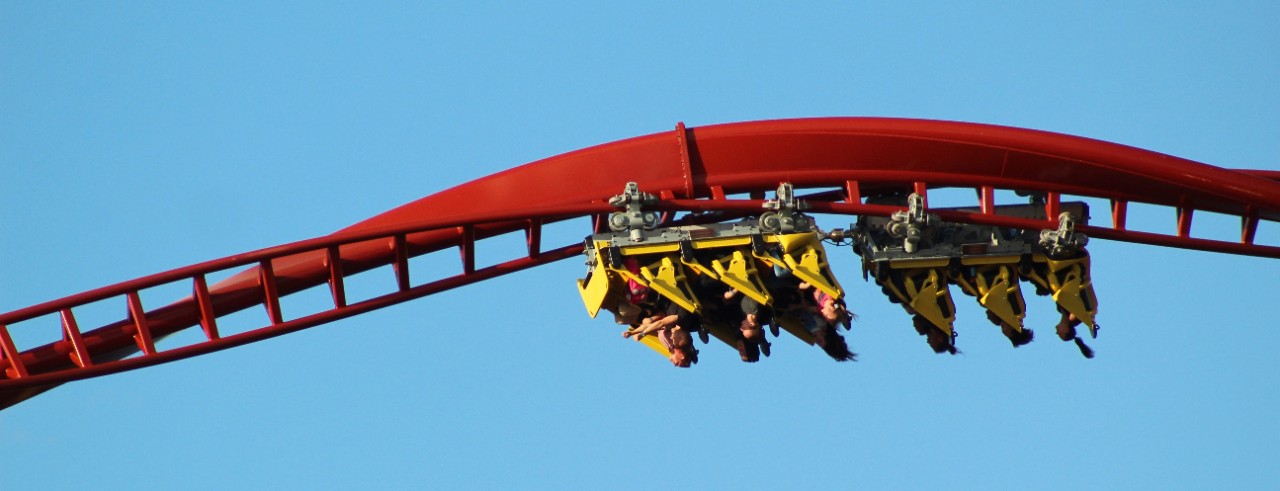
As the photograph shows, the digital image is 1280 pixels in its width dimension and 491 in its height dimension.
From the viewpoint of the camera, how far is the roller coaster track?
2131cm

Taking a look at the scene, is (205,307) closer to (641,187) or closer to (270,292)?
(270,292)

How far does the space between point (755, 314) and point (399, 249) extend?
10.6 feet

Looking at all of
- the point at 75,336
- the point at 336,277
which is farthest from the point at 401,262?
the point at 75,336

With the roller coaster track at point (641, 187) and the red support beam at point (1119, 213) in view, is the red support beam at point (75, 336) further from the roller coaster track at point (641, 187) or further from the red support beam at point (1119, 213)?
the red support beam at point (1119, 213)

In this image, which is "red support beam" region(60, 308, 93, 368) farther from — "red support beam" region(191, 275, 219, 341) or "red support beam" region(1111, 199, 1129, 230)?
"red support beam" region(1111, 199, 1129, 230)

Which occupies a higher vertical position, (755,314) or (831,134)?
(831,134)

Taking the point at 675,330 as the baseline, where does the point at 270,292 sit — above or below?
above

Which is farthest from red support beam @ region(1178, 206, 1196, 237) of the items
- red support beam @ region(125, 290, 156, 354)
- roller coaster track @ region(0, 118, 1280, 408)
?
red support beam @ region(125, 290, 156, 354)

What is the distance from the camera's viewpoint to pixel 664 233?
2111 centimetres

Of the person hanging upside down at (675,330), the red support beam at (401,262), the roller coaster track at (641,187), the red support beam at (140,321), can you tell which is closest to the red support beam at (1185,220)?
the roller coaster track at (641,187)

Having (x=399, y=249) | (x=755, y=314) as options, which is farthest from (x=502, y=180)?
(x=755, y=314)

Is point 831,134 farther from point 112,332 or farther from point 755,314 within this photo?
point 112,332

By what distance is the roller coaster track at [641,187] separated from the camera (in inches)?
839

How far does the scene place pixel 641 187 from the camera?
70.1ft
